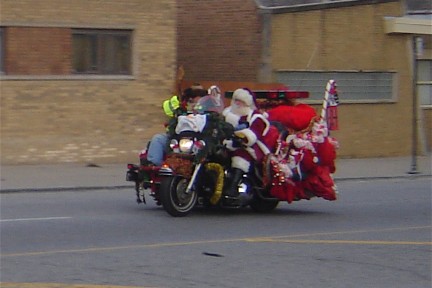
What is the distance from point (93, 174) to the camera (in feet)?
65.0

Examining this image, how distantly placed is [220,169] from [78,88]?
863cm

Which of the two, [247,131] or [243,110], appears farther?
[243,110]

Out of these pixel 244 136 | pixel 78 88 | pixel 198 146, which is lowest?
pixel 198 146

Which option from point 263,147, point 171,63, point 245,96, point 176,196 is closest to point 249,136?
point 263,147

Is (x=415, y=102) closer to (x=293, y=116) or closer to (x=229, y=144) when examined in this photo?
(x=293, y=116)

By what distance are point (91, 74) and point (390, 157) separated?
914 centimetres

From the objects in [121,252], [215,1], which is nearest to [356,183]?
[215,1]

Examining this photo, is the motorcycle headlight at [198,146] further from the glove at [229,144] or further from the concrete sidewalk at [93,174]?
the concrete sidewalk at [93,174]

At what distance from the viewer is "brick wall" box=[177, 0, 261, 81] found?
24.6 meters

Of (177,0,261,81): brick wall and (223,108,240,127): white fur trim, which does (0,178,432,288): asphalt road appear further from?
(177,0,261,81): brick wall

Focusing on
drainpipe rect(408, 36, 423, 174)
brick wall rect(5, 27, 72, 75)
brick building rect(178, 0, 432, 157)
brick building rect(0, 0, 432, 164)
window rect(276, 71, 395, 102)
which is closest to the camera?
brick wall rect(5, 27, 72, 75)

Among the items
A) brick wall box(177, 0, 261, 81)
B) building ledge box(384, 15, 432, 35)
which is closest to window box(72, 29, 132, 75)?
brick wall box(177, 0, 261, 81)

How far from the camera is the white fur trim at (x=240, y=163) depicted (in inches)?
539

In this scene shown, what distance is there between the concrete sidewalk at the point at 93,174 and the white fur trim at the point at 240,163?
15.7ft
